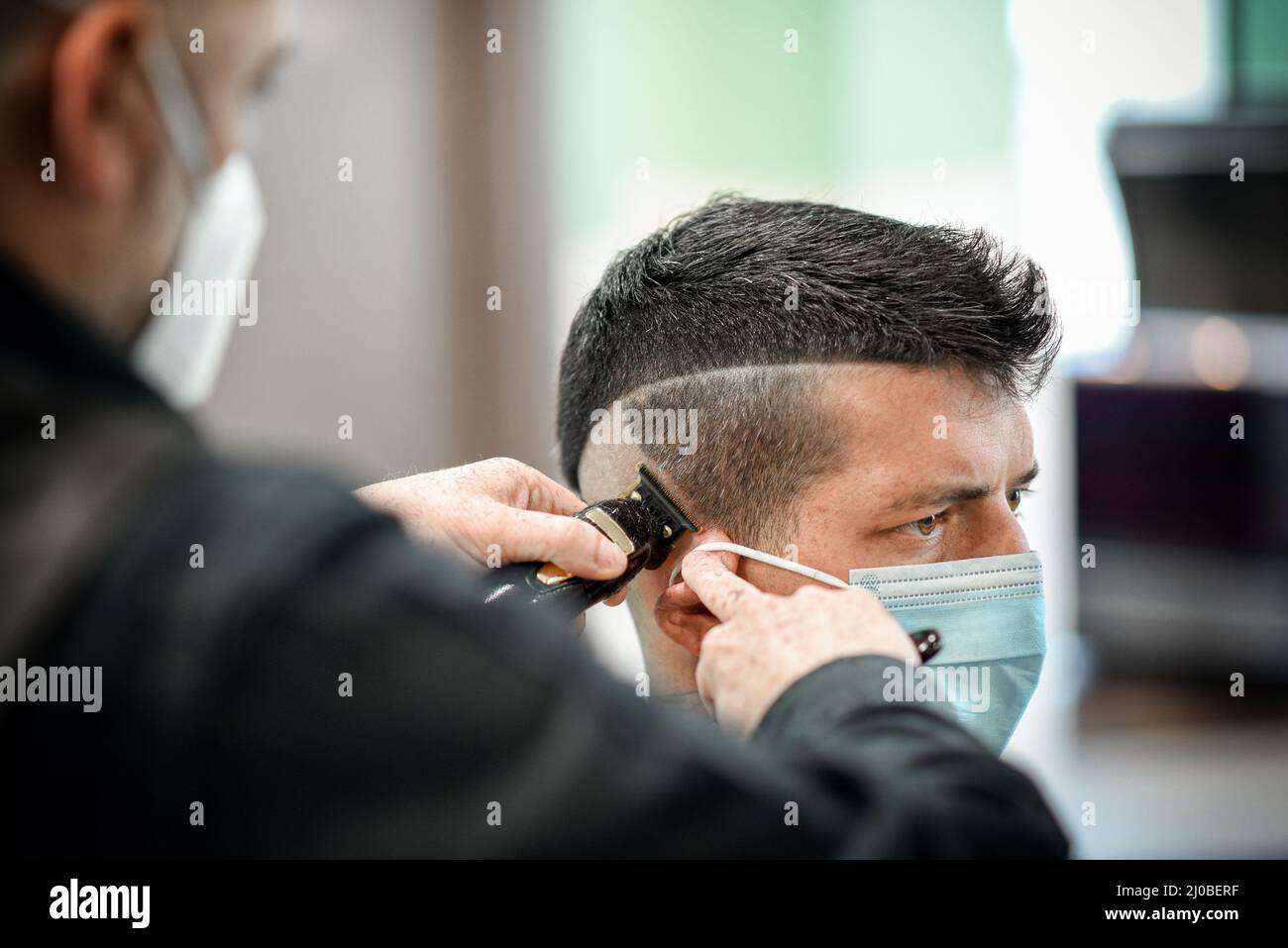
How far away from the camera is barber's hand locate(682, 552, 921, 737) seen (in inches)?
37.4

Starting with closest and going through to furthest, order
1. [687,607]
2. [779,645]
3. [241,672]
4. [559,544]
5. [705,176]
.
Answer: [241,672]
[779,645]
[559,544]
[687,607]
[705,176]

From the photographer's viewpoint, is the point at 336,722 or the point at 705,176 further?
the point at 705,176

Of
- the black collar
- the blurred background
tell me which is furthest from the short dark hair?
the black collar

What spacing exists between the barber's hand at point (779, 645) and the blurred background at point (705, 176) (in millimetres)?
664

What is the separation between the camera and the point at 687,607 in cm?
140

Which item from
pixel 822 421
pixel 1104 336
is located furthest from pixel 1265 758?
pixel 822 421

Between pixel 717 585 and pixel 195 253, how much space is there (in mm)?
662

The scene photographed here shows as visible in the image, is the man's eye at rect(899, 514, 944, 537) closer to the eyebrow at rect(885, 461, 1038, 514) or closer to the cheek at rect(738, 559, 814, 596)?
the eyebrow at rect(885, 461, 1038, 514)

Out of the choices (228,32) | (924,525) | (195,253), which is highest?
(228,32)

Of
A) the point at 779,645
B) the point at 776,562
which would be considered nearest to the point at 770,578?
the point at 776,562

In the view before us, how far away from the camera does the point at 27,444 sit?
61cm

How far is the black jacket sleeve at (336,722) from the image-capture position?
0.59m

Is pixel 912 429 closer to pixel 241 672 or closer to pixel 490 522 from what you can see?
pixel 490 522
